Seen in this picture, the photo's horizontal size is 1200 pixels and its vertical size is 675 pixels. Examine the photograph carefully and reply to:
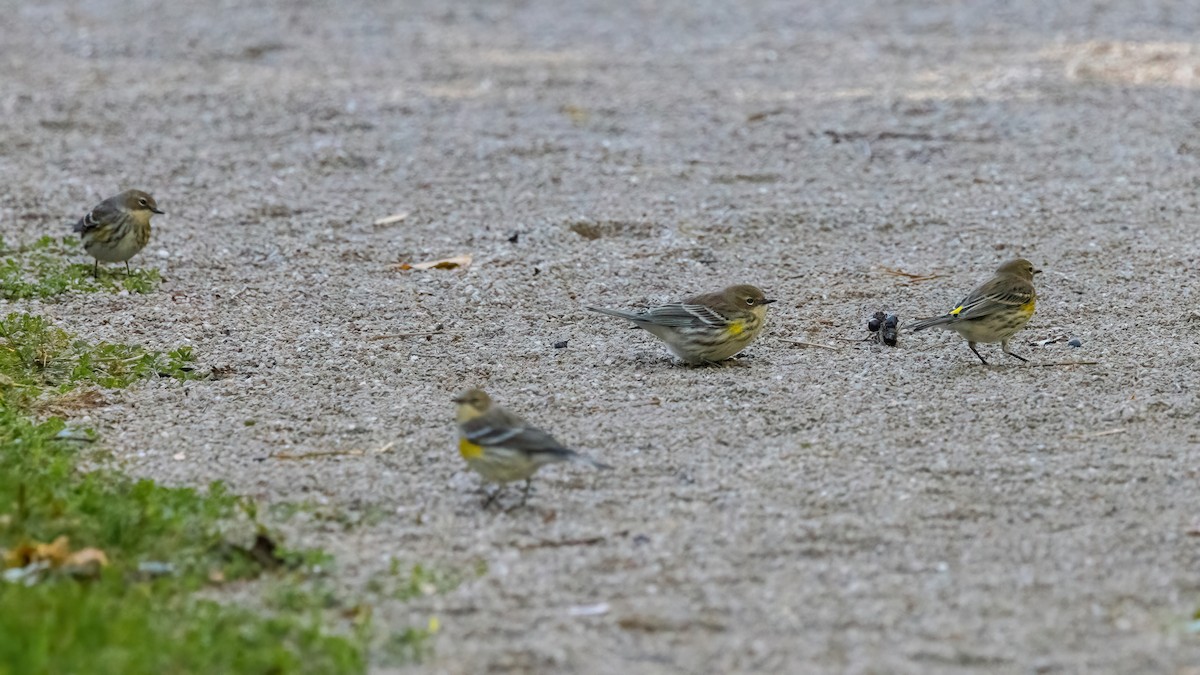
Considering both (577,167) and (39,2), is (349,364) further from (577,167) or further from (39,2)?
(39,2)

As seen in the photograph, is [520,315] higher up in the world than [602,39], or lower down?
lower down

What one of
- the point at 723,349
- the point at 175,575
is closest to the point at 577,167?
the point at 723,349

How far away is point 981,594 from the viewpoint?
453cm

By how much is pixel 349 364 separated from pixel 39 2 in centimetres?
1299

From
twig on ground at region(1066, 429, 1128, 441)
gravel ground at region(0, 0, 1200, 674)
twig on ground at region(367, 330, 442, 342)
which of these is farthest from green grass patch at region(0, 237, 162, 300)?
twig on ground at region(1066, 429, 1128, 441)

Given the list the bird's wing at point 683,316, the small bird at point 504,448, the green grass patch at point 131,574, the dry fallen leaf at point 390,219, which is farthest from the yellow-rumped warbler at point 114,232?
the small bird at point 504,448

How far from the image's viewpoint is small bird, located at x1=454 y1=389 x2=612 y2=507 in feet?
17.1

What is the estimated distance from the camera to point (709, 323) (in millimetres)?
6914

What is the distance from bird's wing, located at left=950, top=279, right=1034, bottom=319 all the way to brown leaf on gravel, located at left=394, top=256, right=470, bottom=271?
2999mm

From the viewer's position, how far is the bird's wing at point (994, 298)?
685 centimetres

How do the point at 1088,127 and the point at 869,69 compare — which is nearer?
the point at 1088,127

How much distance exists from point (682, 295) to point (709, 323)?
116cm

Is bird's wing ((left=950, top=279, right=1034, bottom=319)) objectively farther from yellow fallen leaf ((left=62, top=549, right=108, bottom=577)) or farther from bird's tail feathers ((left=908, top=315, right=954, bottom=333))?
yellow fallen leaf ((left=62, top=549, right=108, bottom=577))

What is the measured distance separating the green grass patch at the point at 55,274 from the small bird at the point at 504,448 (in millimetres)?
3567
